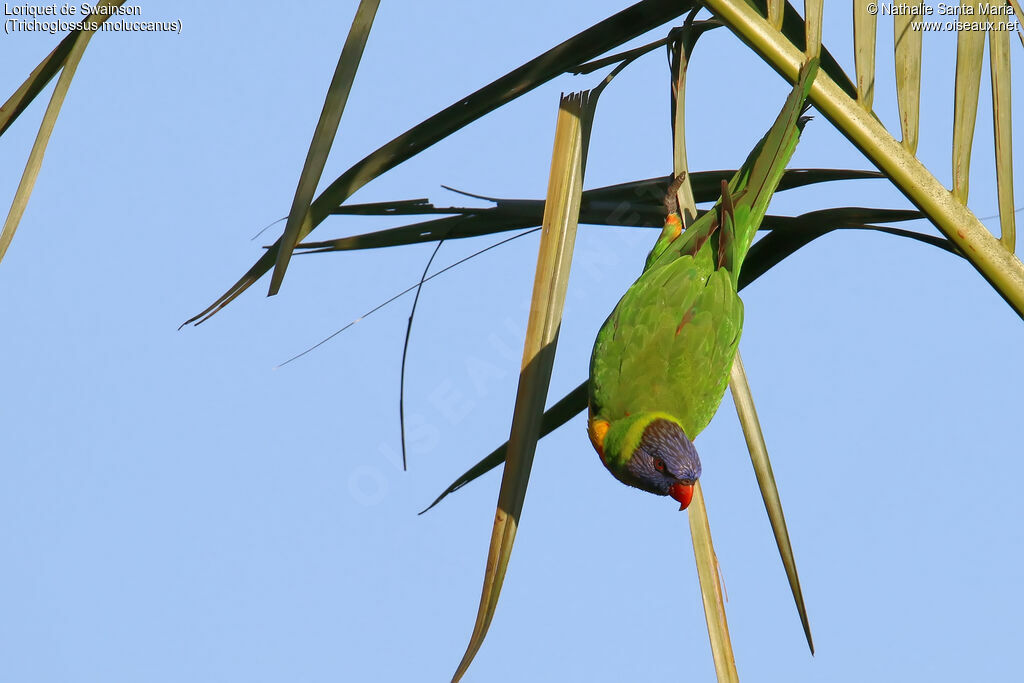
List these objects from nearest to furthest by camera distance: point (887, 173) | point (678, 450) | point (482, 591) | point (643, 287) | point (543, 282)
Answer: point (482, 591) < point (543, 282) < point (887, 173) < point (678, 450) < point (643, 287)

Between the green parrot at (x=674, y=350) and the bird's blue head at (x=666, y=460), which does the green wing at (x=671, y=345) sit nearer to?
the green parrot at (x=674, y=350)

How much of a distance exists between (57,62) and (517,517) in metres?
1.39

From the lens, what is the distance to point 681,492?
9.39 ft

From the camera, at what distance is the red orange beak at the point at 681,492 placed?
2.80 m

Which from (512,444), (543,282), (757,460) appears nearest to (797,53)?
(543,282)

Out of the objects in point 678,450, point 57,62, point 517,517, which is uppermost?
point 57,62

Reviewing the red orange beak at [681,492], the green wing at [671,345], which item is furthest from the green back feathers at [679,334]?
the red orange beak at [681,492]

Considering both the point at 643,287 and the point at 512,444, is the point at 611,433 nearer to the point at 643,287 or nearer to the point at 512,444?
the point at 643,287

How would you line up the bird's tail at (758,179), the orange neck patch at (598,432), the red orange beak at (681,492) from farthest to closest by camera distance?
1. the orange neck patch at (598,432)
2. the red orange beak at (681,492)
3. the bird's tail at (758,179)

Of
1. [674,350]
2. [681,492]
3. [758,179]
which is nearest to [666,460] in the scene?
[681,492]

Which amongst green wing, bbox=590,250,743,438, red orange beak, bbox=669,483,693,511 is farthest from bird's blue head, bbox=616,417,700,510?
green wing, bbox=590,250,743,438

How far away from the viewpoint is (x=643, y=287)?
3047mm

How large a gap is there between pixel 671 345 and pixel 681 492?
0.50m

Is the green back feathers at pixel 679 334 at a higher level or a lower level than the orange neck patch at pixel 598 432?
higher
